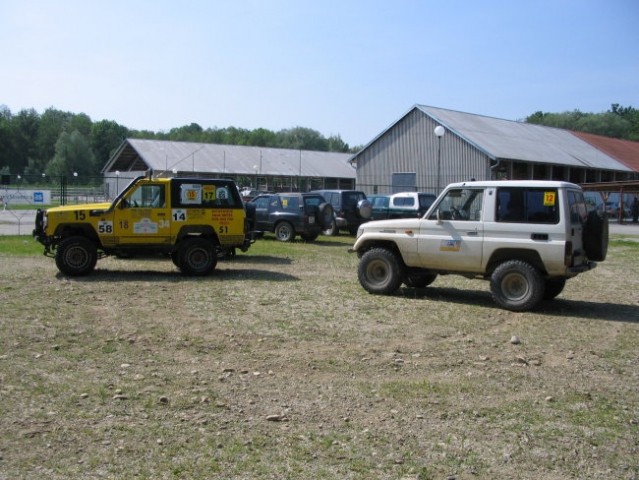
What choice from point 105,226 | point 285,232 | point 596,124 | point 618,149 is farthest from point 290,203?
point 596,124

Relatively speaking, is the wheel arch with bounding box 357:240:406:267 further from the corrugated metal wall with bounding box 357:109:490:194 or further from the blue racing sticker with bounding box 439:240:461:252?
the corrugated metal wall with bounding box 357:109:490:194

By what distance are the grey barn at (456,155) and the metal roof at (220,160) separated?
459 inches

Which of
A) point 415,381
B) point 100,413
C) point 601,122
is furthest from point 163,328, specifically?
point 601,122

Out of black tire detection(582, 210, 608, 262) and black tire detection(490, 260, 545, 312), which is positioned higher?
black tire detection(582, 210, 608, 262)

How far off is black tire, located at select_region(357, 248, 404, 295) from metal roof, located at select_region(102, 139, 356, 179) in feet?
118

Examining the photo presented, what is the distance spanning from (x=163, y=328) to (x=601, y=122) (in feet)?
306

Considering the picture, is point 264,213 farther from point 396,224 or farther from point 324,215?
point 396,224

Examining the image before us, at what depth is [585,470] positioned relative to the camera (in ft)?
14.6

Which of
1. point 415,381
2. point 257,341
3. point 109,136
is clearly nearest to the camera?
point 415,381

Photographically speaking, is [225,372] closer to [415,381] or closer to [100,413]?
[100,413]

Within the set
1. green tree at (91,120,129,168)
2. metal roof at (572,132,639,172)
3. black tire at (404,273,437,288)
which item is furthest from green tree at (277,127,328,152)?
black tire at (404,273,437,288)

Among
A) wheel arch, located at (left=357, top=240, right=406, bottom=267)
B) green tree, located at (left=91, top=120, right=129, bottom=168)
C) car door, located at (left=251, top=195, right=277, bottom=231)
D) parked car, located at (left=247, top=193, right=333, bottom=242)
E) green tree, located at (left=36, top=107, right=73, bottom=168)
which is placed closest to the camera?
wheel arch, located at (left=357, top=240, right=406, bottom=267)

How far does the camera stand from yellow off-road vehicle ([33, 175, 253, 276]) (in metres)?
12.9

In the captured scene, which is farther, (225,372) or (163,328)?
(163,328)
